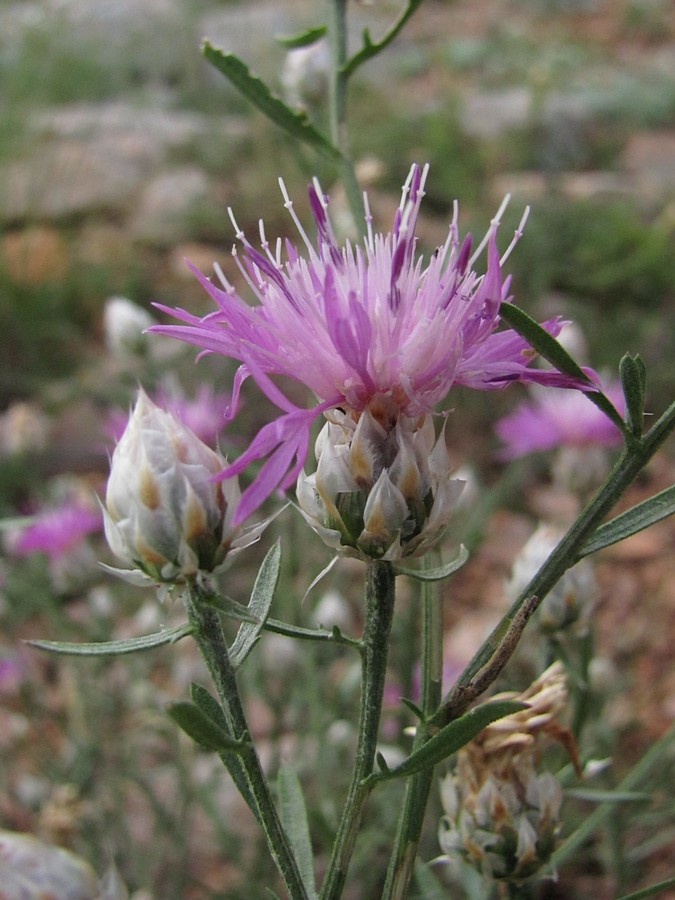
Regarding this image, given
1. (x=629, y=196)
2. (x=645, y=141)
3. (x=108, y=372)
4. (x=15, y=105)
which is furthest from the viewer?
(x=645, y=141)

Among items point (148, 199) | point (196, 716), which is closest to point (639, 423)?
point (196, 716)

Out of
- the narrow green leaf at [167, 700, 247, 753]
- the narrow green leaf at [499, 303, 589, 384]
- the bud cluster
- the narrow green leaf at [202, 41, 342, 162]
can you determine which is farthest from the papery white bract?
the narrow green leaf at [202, 41, 342, 162]

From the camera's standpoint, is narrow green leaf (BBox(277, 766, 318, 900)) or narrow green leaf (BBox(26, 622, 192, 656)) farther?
narrow green leaf (BBox(277, 766, 318, 900))

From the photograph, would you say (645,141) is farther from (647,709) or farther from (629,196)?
(647,709)

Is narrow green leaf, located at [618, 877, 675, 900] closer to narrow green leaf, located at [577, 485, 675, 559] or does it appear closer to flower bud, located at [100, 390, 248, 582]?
narrow green leaf, located at [577, 485, 675, 559]

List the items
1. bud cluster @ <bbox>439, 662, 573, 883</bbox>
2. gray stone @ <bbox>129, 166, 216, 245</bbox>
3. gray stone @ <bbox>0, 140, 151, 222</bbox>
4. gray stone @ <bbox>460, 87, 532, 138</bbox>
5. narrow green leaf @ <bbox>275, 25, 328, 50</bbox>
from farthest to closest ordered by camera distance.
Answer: gray stone @ <bbox>460, 87, 532, 138</bbox> < gray stone @ <bbox>129, 166, 216, 245</bbox> < gray stone @ <bbox>0, 140, 151, 222</bbox> < narrow green leaf @ <bbox>275, 25, 328, 50</bbox> < bud cluster @ <bbox>439, 662, 573, 883</bbox>

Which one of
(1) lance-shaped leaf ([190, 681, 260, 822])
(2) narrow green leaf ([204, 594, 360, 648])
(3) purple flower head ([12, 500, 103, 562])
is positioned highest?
(2) narrow green leaf ([204, 594, 360, 648])

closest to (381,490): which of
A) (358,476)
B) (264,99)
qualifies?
(358,476)
